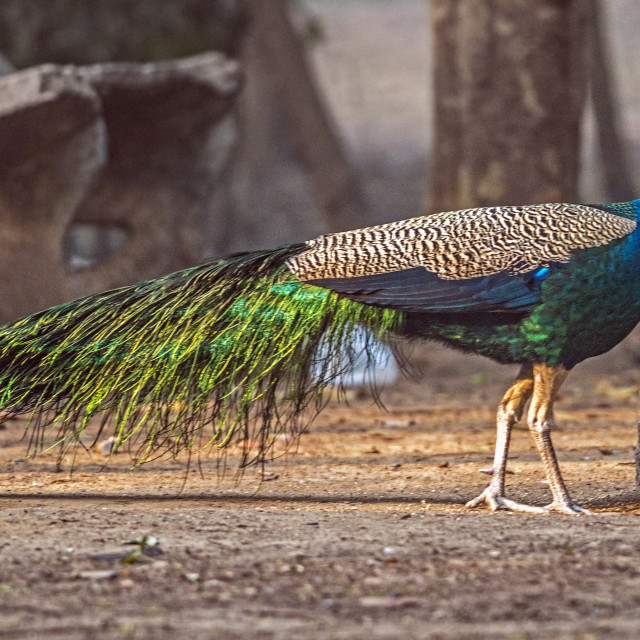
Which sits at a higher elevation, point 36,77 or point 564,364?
point 36,77

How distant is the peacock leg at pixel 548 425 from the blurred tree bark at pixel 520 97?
460cm

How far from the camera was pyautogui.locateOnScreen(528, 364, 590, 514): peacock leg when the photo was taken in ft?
13.2

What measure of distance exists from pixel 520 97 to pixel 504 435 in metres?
4.90

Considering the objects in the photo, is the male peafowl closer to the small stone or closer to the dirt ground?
the dirt ground

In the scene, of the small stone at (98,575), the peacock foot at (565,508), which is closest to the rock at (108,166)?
the peacock foot at (565,508)

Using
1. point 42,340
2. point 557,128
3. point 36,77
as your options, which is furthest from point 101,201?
point 42,340

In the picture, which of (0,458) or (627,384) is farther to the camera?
(627,384)

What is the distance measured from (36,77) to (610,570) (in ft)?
20.1

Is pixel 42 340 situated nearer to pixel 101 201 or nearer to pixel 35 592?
pixel 35 592

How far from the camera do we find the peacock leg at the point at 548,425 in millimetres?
4020

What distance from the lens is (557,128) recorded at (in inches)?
334

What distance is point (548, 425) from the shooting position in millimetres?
4094

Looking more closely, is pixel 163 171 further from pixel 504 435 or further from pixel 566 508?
pixel 566 508

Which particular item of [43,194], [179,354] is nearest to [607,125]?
[43,194]
